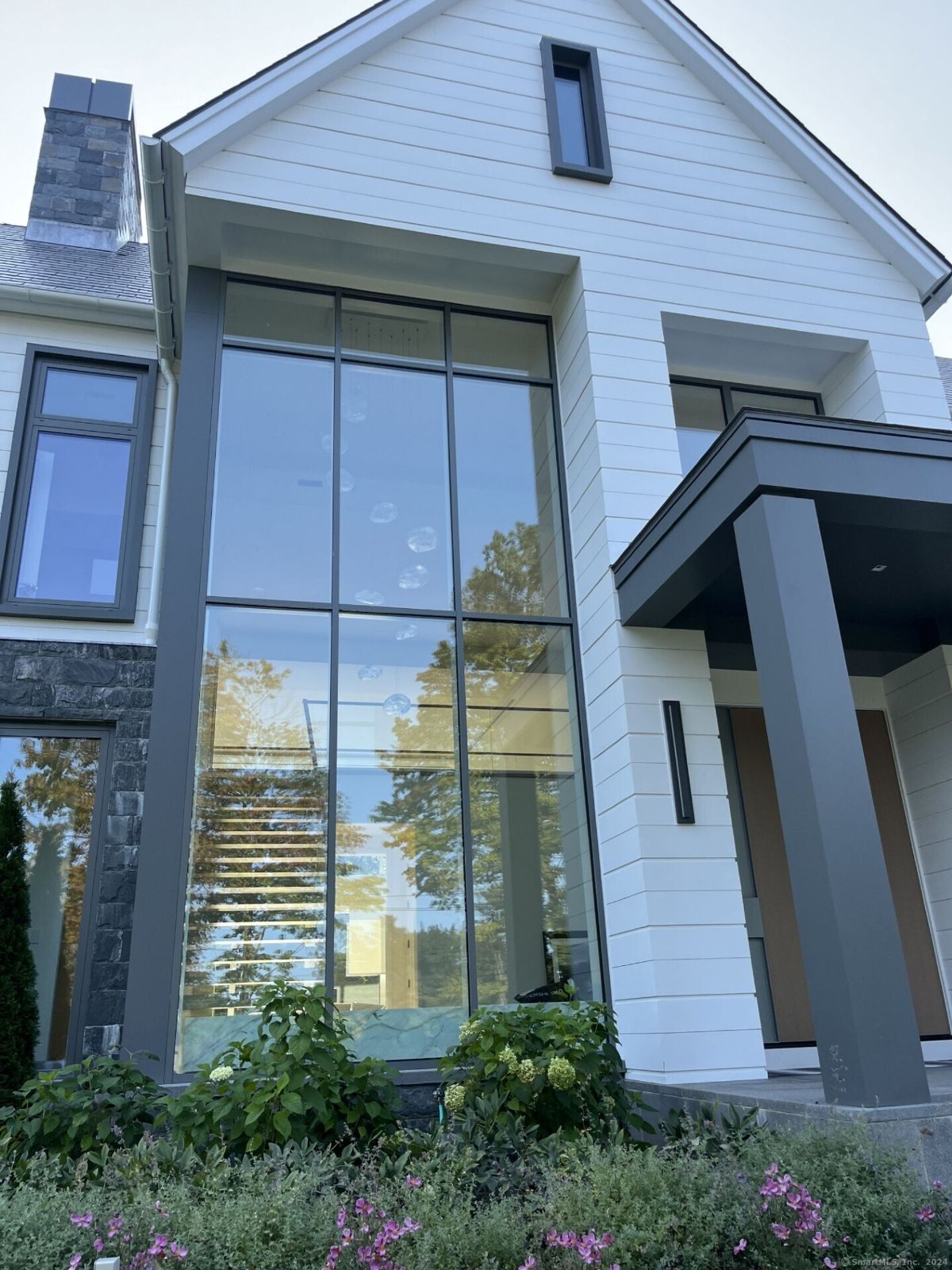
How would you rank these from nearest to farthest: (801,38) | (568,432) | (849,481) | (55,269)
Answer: (849,481) → (568,432) → (55,269) → (801,38)

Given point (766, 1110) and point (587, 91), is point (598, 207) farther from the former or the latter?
point (766, 1110)

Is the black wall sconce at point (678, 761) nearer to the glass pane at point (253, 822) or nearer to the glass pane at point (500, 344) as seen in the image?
the glass pane at point (253, 822)

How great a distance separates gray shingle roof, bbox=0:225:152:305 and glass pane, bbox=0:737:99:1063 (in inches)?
126

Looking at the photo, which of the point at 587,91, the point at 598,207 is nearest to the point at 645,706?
the point at 598,207

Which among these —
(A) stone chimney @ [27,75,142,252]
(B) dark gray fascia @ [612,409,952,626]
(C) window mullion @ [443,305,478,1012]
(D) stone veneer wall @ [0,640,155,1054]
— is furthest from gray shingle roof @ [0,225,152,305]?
(B) dark gray fascia @ [612,409,952,626]

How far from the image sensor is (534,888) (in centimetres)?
534

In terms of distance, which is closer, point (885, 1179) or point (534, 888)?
point (885, 1179)

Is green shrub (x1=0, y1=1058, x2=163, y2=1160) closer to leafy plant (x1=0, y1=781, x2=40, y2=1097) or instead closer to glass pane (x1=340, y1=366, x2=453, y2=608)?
leafy plant (x1=0, y1=781, x2=40, y2=1097)

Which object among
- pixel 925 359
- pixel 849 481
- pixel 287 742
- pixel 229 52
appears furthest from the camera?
pixel 229 52

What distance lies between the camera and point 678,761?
5.24m

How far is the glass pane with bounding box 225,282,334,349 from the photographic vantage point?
615cm

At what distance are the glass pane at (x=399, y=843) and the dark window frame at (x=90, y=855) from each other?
5.71 ft

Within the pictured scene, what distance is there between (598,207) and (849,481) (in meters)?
3.29

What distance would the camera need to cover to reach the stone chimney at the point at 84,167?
8422 mm
